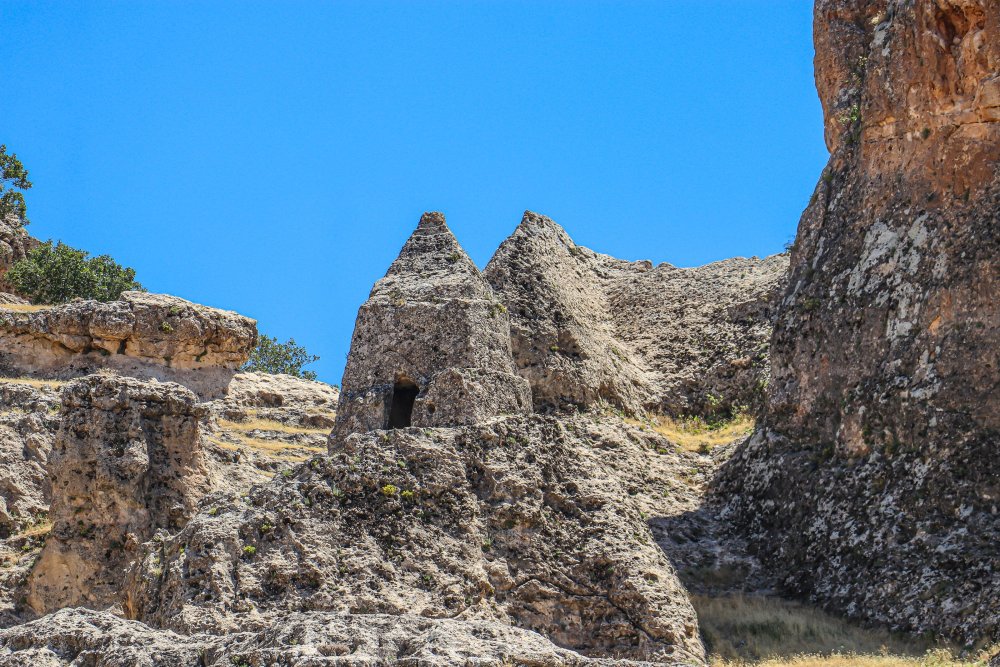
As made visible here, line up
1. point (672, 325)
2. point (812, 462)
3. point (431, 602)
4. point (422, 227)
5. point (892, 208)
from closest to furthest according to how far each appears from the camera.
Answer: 1. point (431, 602)
2. point (812, 462)
3. point (892, 208)
4. point (422, 227)
5. point (672, 325)

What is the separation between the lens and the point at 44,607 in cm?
2200

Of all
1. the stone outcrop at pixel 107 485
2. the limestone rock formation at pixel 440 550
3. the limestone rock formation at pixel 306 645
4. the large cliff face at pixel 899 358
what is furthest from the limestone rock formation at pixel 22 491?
the large cliff face at pixel 899 358

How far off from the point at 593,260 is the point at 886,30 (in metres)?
12.5

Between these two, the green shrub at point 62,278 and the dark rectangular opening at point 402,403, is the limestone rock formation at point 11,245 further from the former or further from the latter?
the dark rectangular opening at point 402,403

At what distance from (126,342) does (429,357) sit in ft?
60.8

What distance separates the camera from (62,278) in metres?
63.9

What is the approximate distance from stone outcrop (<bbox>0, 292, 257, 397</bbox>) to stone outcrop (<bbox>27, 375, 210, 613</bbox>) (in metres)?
20.9

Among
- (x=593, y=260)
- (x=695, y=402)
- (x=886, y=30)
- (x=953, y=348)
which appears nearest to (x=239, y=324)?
(x=593, y=260)

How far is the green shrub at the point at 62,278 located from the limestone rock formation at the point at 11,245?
1.83 feet

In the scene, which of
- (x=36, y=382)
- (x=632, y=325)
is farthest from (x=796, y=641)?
(x=36, y=382)

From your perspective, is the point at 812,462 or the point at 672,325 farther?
the point at 672,325

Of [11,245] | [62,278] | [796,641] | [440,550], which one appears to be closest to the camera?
[440,550]

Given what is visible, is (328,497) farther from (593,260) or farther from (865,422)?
(593,260)

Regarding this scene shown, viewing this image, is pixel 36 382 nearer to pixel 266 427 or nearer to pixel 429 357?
pixel 266 427
